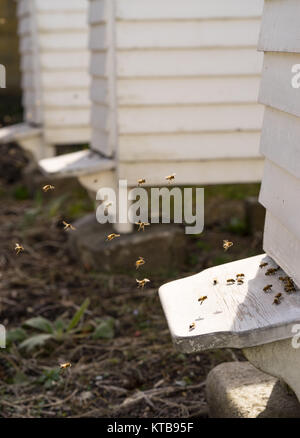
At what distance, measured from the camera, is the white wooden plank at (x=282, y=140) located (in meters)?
2.22

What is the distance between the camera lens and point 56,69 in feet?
22.7

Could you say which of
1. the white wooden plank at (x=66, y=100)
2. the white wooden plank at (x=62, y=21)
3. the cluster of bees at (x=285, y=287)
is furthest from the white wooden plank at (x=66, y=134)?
the cluster of bees at (x=285, y=287)

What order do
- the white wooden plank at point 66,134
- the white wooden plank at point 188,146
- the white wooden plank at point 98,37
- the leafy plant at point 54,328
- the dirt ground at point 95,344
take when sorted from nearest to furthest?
1. the dirt ground at point 95,344
2. the leafy plant at point 54,328
3. the white wooden plank at point 98,37
4. the white wooden plank at point 188,146
5. the white wooden plank at point 66,134

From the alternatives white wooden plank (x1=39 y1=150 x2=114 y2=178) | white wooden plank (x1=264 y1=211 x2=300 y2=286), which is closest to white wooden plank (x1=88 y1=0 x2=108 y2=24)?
white wooden plank (x1=39 y1=150 x2=114 y2=178)

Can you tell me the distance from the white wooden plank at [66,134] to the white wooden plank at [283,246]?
4783 mm

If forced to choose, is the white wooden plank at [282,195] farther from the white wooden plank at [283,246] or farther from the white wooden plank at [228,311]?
the white wooden plank at [228,311]

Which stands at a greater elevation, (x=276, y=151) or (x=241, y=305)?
(x=276, y=151)

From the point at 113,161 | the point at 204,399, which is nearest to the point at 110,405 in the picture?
the point at 204,399

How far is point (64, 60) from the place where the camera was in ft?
22.6

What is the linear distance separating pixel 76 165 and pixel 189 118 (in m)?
0.99

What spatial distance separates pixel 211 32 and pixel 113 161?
49.2 inches

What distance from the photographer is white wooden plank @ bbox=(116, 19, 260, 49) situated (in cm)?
459

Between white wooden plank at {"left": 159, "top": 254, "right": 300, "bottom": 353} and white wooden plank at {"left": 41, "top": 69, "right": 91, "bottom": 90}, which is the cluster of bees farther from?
white wooden plank at {"left": 41, "top": 69, "right": 91, "bottom": 90}
